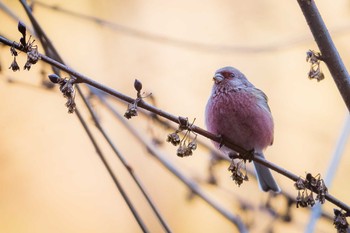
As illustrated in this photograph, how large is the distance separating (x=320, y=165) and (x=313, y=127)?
0.40m

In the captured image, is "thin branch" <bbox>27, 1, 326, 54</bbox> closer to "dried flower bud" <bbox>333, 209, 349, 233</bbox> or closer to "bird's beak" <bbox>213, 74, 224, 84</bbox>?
"bird's beak" <bbox>213, 74, 224, 84</bbox>

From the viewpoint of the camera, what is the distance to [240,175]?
8.05ft

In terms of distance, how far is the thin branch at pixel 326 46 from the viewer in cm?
213

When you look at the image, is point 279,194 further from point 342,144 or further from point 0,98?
point 0,98

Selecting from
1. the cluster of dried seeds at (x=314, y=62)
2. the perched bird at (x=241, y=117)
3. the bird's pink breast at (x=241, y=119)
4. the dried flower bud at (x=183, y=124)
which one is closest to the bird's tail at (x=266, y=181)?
the perched bird at (x=241, y=117)

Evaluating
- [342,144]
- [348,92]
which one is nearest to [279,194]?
[342,144]

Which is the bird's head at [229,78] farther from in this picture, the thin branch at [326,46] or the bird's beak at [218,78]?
the thin branch at [326,46]

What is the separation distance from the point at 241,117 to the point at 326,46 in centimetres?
132

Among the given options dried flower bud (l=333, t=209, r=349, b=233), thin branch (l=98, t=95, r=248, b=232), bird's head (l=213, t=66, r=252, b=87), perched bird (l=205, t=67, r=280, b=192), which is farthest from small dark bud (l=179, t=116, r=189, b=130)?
bird's head (l=213, t=66, r=252, b=87)

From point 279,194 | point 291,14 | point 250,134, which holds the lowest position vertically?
point 279,194

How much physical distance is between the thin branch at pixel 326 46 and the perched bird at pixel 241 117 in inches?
43.7

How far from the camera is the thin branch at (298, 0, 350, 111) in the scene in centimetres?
213

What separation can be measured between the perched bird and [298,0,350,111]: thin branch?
3.64 feet

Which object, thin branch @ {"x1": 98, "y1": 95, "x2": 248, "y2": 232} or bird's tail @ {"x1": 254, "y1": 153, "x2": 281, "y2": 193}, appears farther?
bird's tail @ {"x1": 254, "y1": 153, "x2": 281, "y2": 193}
